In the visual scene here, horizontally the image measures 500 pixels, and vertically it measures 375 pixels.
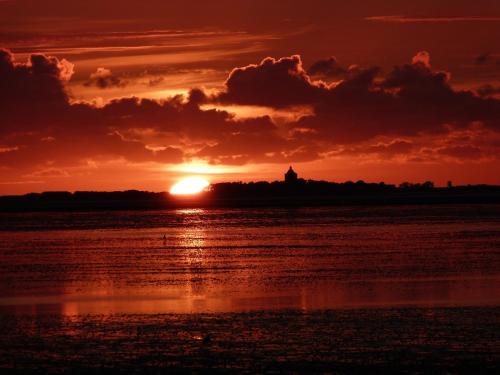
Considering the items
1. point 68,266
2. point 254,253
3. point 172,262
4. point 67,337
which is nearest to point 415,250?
point 254,253

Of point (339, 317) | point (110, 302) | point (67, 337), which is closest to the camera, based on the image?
point (67, 337)

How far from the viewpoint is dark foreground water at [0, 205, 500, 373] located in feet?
61.9

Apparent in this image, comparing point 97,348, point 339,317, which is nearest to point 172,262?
point 339,317

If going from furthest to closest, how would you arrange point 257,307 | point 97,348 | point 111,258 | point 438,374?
1. point 111,258
2. point 257,307
3. point 97,348
4. point 438,374

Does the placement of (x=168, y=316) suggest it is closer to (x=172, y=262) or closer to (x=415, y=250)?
(x=172, y=262)

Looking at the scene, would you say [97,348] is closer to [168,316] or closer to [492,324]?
[168,316]

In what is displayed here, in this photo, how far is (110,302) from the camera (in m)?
28.7

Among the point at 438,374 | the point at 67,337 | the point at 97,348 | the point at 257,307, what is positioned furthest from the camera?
the point at 257,307

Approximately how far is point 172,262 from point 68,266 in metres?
5.41

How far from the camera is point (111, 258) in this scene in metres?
48.0

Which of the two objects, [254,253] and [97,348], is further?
[254,253]

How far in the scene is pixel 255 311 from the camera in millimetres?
25859

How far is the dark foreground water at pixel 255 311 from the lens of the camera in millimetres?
18859

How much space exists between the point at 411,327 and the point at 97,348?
8.16 m
